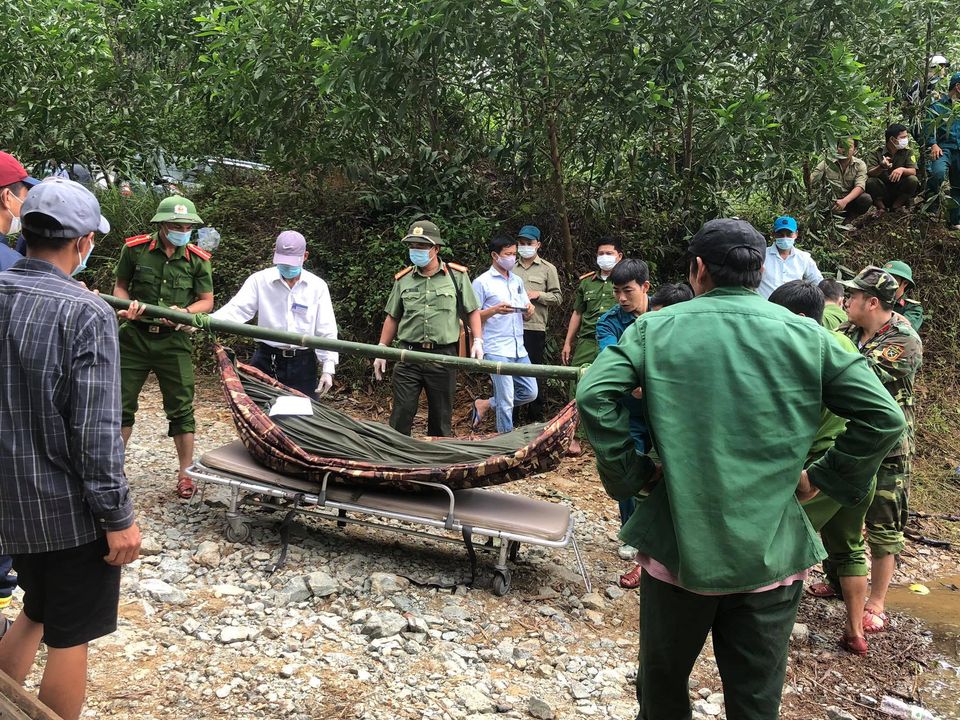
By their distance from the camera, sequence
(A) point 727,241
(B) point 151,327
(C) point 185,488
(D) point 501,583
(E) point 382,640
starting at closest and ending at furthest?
(A) point 727,241 → (E) point 382,640 → (D) point 501,583 → (B) point 151,327 → (C) point 185,488

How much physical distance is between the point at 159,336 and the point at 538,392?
344 cm

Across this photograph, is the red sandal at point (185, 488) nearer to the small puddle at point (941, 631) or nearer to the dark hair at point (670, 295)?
the dark hair at point (670, 295)

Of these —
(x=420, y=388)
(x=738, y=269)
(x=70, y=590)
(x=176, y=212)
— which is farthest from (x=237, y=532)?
(x=738, y=269)

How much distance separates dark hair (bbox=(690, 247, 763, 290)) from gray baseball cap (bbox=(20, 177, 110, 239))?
1.81 meters

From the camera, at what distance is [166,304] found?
488 centimetres

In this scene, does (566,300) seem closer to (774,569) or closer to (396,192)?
(396,192)

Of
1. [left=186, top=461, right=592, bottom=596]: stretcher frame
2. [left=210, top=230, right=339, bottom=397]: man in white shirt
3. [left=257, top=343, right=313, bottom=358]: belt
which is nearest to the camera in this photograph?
[left=186, top=461, right=592, bottom=596]: stretcher frame

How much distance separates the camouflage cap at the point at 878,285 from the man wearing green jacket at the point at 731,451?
6.41 feet

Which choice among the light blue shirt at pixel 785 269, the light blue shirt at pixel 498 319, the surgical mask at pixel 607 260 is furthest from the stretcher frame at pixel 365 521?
the light blue shirt at pixel 785 269

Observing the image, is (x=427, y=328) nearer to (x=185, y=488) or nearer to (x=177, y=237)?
(x=177, y=237)

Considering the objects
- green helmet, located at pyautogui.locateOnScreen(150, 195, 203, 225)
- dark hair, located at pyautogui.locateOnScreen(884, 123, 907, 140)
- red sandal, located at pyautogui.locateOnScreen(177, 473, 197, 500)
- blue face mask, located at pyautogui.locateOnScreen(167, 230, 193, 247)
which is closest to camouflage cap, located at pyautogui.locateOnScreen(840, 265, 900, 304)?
green helmet, located at pyautogui.locateOnScreen(150, 195, 203, 225)

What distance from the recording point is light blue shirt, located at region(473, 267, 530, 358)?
621 centimetres

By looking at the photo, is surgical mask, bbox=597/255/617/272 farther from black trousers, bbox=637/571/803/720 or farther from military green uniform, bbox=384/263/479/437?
black trousers, bbox=637/571/803/720

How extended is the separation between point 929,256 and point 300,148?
6567mm
